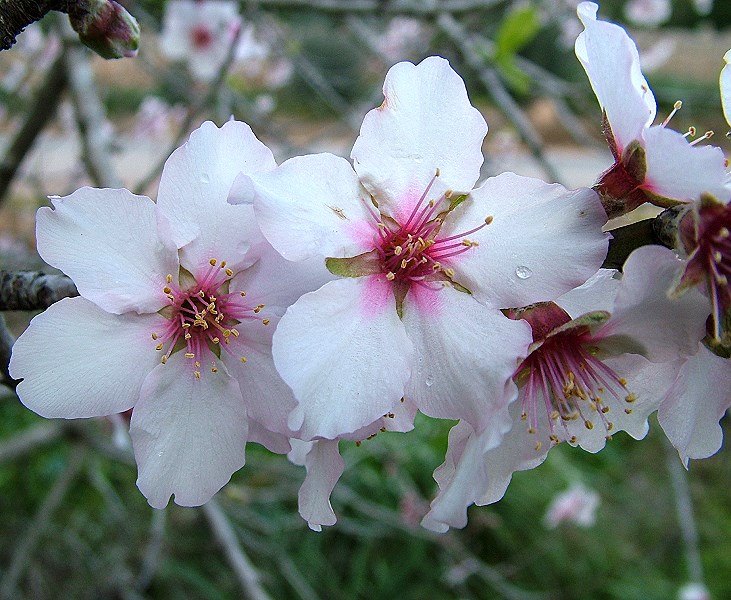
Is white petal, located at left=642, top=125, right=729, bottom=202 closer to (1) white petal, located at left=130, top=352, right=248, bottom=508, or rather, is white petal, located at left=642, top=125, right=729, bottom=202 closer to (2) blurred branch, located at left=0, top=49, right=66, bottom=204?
(1) white petal, located at left=130, top=352, right=248, bottom=508

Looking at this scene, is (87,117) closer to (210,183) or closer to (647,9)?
(210,183)

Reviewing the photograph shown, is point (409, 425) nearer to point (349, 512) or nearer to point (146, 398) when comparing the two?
point (146, 398)

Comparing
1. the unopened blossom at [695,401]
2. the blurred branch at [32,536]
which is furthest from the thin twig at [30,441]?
the unopened blossom at [695,401]

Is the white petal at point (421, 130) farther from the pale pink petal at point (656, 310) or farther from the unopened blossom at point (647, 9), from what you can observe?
the unopened blossom at point (647, 9)

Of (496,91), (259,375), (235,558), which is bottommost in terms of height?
(235,558)

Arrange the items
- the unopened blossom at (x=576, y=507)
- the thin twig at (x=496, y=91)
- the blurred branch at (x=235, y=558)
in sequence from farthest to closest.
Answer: the unopened blossom at (x=576, y=507) → the thin twig at (x=496, y=91) → the blurred branch at (x=235, y=558)

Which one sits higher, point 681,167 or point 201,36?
point 681,167

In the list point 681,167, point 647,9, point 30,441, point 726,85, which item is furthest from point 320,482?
point 647,9
